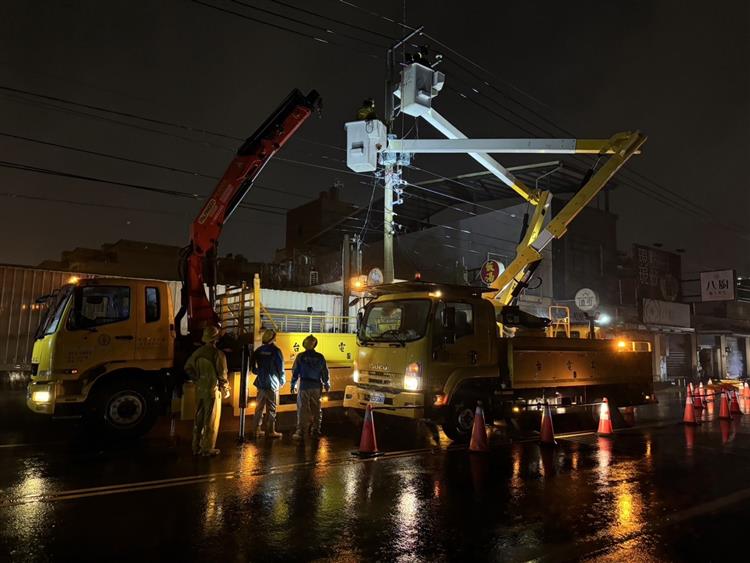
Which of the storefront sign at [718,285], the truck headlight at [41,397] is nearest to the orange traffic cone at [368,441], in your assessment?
the truck headlight at [41,397]

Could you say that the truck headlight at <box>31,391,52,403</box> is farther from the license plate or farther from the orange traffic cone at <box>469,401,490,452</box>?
the orange traffic cone at <box>469,401,490,452</box>

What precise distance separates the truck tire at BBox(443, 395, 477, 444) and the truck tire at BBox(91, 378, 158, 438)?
5.11 m

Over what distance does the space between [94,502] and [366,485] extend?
2.96 meters

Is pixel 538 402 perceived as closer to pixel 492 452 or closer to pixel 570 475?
pixel 492 452

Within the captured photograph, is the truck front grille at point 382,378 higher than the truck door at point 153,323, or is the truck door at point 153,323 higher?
the truck door at point 153,323

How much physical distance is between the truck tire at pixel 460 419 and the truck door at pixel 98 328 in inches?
220

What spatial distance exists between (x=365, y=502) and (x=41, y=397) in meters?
6.06

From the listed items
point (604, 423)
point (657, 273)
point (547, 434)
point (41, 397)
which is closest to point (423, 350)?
point (547, 434)

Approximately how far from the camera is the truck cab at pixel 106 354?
28.4 feet

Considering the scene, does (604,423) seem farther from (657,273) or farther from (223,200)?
(657,273)

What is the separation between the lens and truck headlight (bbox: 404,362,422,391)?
8.83 metres

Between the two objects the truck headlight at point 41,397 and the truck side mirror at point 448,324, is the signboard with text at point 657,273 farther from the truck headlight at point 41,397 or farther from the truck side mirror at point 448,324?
the truck headlight at point 41,397

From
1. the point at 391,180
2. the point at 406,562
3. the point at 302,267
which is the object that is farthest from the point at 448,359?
the point at 302,267

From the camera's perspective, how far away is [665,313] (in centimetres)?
3125
